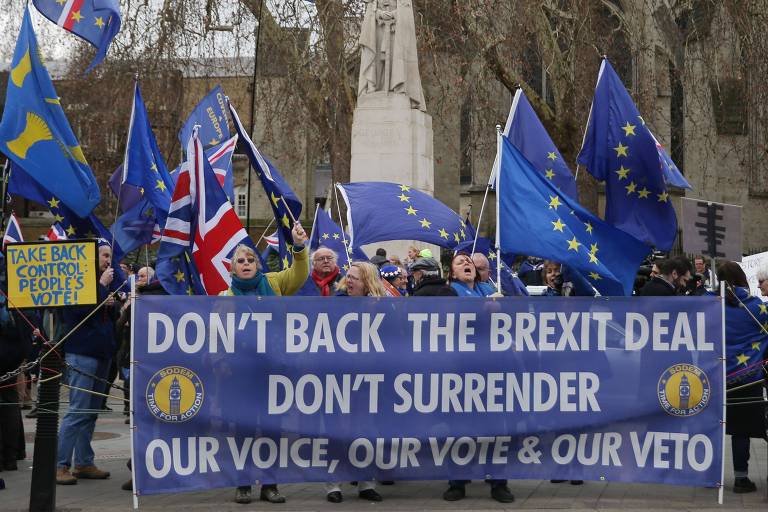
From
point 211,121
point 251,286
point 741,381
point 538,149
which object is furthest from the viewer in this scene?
point 211,121

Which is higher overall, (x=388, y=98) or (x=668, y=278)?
(x=388, y=98)

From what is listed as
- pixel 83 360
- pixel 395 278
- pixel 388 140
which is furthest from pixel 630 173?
pixel 388 140

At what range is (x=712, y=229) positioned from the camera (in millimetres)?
14453

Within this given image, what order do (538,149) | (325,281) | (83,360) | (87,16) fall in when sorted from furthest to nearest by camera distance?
1. (538,149)
2. (87,16)
3. (325,281)
4. (83,360)

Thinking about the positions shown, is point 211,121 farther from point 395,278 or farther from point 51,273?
point 51,273

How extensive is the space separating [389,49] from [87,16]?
28.1 ft

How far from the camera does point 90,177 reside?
10.1m

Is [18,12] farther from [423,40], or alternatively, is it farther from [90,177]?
[90,177]

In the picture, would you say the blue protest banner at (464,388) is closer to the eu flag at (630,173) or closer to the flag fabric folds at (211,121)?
the eu flag at (630,173)

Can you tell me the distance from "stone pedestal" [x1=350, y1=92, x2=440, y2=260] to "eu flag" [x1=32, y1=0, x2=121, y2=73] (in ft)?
27.9

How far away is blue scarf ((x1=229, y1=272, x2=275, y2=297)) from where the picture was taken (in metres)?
9.27

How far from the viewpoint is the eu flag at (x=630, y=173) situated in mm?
10898

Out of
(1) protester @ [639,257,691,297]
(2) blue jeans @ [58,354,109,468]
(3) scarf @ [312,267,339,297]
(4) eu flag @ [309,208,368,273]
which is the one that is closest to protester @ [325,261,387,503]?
(3) scarf @ [312,267,339,297]

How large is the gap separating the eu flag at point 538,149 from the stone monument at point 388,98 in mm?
7531
